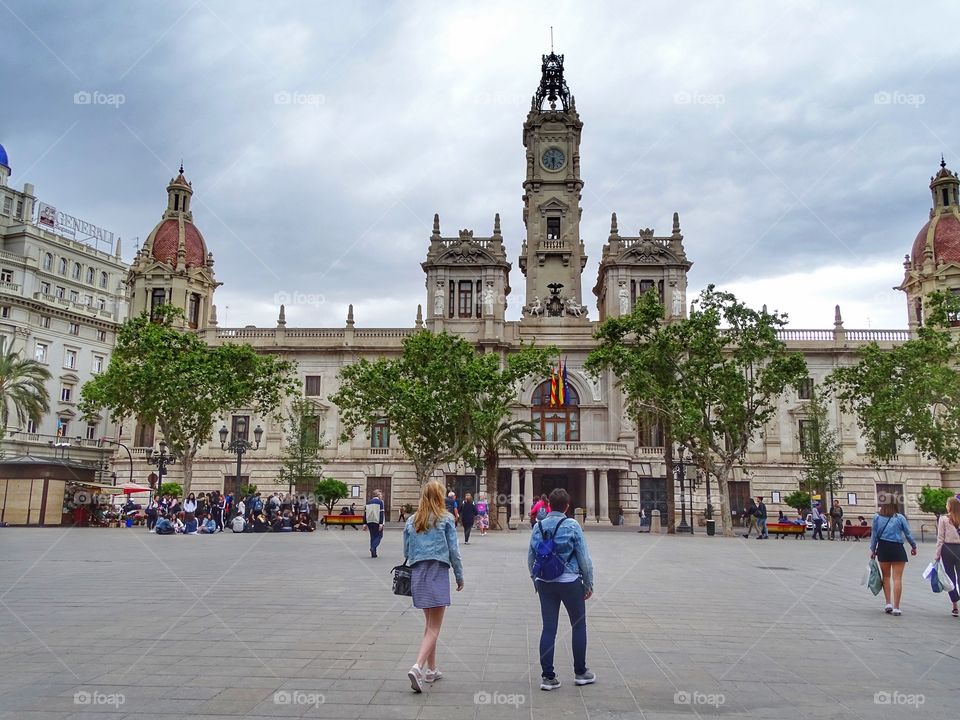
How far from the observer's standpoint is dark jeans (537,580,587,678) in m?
7.19

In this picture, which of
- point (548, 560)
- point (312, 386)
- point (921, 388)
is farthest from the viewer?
point (312, 386)

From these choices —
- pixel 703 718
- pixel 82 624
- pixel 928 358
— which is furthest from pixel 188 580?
pixel 928 358

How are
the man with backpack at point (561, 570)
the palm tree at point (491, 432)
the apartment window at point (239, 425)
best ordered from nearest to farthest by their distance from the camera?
the man with backpack at point (561, 570), the palm tree at point (491, 432), the apartment window at point (239, 425)

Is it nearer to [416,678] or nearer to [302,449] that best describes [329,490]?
[302,449]

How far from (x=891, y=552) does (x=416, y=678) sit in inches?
343

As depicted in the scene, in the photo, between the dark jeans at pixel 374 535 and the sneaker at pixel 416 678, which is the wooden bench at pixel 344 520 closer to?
the dark jeans at pixel 374 535

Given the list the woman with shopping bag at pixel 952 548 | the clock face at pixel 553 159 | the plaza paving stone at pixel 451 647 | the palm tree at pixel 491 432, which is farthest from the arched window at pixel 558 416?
the woman with shopping bag at pixel 952 548

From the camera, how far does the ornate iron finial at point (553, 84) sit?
63.0 m

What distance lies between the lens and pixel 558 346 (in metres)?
53.8

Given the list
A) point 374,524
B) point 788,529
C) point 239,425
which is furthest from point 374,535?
point 239,425

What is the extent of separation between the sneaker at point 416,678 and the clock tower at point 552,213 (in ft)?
163

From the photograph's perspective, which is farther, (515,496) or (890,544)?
(515,496)

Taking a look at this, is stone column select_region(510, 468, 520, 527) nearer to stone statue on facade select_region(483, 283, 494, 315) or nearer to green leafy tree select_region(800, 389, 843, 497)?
stone statue on facade select_region(483, 283, 494, 315)

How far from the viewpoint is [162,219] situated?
210ft
